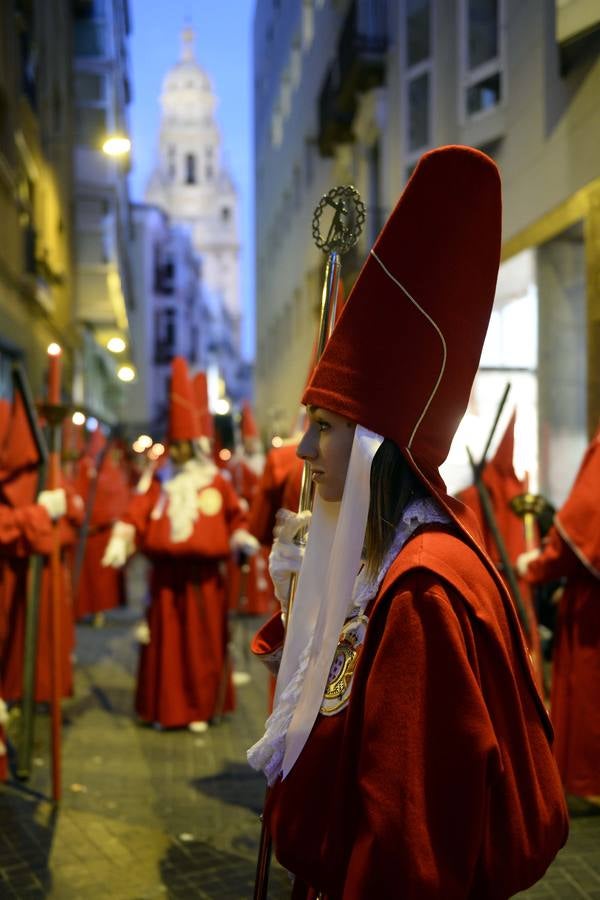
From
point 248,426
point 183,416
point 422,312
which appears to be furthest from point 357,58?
point 422,312

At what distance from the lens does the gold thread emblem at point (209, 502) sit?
7.07 m

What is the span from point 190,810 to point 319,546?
3.50 meters

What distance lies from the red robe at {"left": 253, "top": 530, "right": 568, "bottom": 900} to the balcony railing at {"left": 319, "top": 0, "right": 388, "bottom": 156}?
14756mm

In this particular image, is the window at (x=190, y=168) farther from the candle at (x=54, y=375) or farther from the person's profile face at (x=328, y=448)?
the person's profile face at (x=328, y=448)

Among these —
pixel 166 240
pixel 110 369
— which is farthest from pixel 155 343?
pixel 110 369

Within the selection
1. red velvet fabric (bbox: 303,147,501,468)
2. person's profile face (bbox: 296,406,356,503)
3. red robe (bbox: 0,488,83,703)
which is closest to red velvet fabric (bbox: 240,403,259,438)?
red robe (bbox: 0,488,83,703)

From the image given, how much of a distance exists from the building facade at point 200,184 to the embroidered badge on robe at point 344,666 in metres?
119

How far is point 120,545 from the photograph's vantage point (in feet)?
23.4

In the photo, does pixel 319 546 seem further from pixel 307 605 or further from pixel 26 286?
pixel 26 286

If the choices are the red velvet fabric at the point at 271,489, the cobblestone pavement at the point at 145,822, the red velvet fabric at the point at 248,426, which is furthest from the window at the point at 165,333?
the red velvet fabric at the point at 271,489

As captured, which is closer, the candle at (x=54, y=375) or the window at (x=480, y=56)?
the candle at (x=54, y=375)

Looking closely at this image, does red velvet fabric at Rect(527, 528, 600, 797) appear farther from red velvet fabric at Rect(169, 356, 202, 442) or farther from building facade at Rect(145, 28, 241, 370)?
building facade at Rect(145, 28, 241, 370)

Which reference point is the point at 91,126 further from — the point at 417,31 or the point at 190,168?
the point at 190,168

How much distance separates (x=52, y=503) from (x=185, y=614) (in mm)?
1938
